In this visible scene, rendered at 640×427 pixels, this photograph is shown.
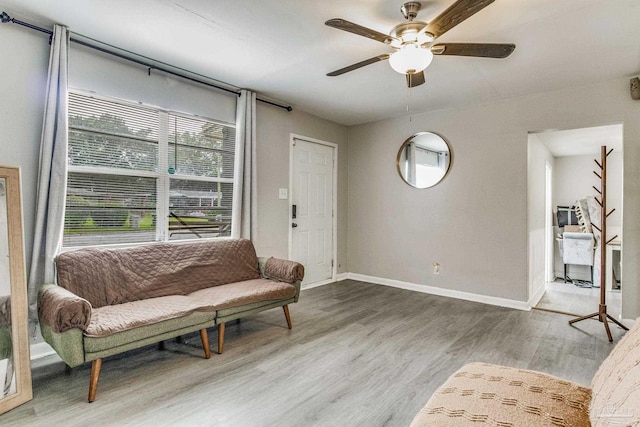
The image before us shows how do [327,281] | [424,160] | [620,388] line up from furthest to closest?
[327,281] < [424,160] < [620,388]

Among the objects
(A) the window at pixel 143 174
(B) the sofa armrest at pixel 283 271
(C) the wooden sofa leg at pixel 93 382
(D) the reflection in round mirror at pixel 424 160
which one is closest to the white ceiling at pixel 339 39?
(A) the window at pixel 143 174

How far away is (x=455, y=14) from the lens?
6.01ft

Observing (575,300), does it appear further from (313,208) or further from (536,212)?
(313,208)

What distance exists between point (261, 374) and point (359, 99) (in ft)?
10.3

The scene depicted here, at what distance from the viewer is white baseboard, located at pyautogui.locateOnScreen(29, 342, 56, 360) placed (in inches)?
97.7

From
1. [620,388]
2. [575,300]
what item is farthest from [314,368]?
[575,300]

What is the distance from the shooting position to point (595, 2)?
2.07 m

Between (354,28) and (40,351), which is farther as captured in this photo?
(40,351)

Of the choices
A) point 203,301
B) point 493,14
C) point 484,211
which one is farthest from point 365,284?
point 493,14

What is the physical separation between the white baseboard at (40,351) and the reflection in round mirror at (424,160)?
4262 mm

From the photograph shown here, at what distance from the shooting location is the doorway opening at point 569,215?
4.15 metres

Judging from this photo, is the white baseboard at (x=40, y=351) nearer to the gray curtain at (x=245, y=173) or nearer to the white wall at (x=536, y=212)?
the gray curtain at (x=245, y=173)

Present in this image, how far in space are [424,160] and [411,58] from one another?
2.70 metres

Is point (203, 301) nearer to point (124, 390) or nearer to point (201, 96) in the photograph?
point (124, 390)
